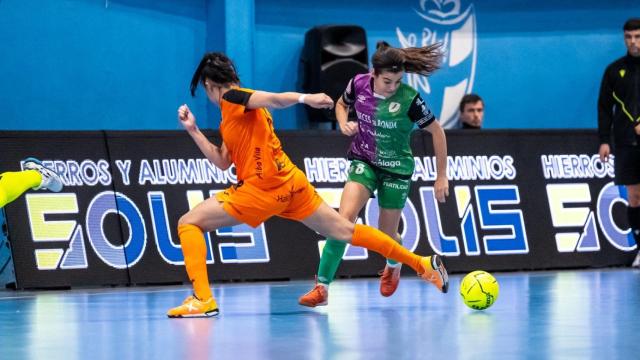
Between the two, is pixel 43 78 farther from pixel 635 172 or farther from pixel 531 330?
pixel 531 330

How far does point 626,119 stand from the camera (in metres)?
10.8

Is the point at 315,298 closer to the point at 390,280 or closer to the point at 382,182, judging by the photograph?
the point at 390,280

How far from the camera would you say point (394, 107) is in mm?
7605

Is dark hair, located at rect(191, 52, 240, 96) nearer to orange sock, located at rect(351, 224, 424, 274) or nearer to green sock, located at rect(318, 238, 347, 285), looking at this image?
orange sock, located at rect(351, 224, 424, 274)

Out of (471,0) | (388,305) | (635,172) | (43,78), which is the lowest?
(388,305)

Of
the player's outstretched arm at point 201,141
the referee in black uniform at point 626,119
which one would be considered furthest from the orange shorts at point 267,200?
the referee in black uniform at point 626,119

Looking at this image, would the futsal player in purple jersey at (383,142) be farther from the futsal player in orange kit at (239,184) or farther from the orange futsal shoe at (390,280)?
the futsal player in orange kit at (239,184)

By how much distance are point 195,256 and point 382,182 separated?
1667mm

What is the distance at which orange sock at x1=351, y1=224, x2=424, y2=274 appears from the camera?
7184mm

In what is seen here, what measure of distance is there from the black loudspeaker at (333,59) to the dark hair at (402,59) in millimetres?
4646

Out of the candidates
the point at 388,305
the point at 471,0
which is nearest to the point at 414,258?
the point at 388,305

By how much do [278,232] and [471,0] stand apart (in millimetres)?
5213

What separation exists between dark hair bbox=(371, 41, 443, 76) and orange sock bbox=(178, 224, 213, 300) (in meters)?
1.69

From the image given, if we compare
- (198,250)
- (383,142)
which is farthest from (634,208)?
(198,250)
